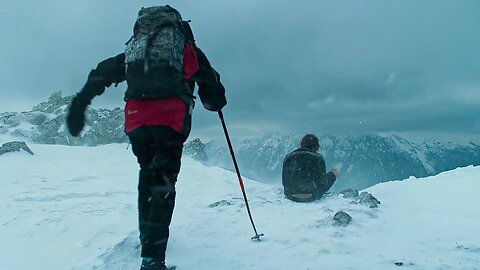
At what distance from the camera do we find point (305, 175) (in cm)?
937

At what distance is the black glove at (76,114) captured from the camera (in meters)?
4.43

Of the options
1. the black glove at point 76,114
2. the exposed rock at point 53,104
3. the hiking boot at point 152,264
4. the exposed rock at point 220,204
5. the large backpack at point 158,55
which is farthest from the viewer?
the exposed rock at point 53,104

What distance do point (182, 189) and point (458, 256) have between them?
22.7ft

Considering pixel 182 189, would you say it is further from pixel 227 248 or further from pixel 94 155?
pixel 94 155

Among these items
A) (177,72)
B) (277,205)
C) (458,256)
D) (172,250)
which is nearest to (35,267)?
(172,250)

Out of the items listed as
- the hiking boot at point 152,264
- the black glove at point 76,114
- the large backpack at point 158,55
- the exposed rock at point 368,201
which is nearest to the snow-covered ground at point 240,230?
the exposed rock at point 368,201

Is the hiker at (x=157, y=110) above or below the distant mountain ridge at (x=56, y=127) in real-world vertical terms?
below

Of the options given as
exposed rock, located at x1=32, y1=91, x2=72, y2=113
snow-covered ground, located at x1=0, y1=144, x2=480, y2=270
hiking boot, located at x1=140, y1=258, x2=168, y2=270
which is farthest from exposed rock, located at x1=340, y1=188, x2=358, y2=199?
exposed rock, located at x1=32, y1=91, x2=72, y2=113

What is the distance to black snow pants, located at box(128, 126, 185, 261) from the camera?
3809mm

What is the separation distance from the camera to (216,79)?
4.55m

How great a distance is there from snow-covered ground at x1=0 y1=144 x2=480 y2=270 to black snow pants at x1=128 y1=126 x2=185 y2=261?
570mm

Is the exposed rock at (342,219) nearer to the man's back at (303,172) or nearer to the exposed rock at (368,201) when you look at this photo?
the exposed rock at (368,201)

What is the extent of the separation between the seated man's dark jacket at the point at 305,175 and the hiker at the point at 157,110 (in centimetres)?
563

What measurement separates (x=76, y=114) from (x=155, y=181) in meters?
1.32
